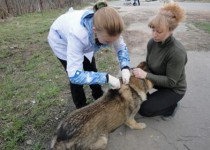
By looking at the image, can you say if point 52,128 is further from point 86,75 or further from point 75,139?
point 86,75

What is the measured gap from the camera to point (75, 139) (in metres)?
2.71

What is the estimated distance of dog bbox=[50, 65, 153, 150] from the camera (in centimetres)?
271

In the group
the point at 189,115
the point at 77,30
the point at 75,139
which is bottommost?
the point at 189,115

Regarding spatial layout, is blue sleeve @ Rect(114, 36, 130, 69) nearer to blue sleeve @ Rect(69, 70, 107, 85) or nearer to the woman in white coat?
the woman in white coat

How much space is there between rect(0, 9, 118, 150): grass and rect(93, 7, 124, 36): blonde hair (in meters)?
1.83

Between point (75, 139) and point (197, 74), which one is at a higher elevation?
point (75, 139)

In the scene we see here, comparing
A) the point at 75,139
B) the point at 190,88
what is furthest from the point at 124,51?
the point at 190,88

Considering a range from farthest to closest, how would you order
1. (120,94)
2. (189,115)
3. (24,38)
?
(24,38) → (189,115) → (120,94)

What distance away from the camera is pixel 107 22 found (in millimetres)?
2445

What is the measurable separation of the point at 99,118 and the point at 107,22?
1102 millimetres

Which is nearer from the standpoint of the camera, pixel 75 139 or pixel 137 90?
pixel 75 139

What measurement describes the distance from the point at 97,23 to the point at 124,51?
1084mm

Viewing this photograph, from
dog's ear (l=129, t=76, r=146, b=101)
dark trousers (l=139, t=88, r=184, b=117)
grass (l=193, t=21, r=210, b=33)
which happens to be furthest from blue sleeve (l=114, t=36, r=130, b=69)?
grass (l=193, t=21, r=210, b=33)

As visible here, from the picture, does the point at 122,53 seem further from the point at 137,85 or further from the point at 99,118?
the point at 99,118
